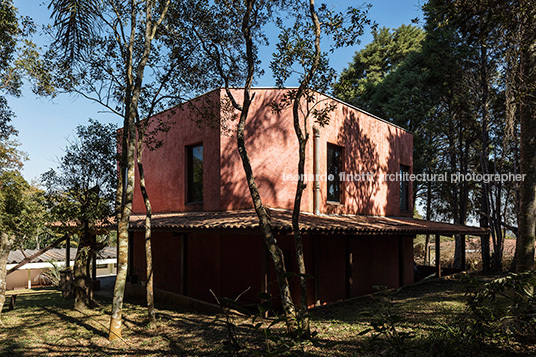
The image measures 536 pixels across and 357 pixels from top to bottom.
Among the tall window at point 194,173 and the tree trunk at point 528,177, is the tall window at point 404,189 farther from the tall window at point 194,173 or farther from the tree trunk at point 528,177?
the tree trunk at point 528,177

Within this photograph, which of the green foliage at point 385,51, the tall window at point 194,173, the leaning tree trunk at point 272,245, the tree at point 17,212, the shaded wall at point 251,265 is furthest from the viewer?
the green foliage at point 385,51

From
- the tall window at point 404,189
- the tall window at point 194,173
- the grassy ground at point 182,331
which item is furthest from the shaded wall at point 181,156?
the tall window at point 404,189

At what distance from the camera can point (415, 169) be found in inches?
947

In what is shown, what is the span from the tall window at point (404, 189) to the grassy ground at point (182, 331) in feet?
23.0

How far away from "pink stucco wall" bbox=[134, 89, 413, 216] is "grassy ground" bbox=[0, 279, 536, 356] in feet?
13.1

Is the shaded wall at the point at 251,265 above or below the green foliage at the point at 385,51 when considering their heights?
below

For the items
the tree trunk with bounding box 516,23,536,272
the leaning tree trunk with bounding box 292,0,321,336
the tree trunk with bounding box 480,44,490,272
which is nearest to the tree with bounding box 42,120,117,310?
the leaning tree trunk with bounding box 292,0,321,336

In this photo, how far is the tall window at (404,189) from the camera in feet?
61.6

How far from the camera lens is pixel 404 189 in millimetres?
19078

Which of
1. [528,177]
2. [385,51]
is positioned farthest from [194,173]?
[385,51]

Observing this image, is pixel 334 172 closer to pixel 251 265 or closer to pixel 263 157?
pixel 263 157

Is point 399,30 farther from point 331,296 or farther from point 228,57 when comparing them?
point 331,296

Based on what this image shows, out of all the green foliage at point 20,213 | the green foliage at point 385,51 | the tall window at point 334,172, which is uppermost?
the green foliage at point 385,51

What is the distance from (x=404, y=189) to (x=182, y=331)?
14.7m
